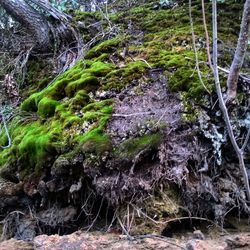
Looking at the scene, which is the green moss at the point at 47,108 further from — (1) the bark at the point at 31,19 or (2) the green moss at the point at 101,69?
(1) the bark at the point at 31,19

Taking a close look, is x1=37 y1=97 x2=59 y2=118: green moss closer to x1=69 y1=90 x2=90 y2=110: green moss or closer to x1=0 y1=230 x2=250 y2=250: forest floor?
x1=69 y1=90 x2=90 y2=110: green moss

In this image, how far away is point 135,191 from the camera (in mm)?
2447

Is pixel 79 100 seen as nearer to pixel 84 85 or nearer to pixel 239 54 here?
pixel 84 85

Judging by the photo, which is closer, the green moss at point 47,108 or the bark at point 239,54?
the bark at point 239,54

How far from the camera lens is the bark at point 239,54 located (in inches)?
99.3

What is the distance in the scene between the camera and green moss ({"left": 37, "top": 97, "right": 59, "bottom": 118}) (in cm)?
341

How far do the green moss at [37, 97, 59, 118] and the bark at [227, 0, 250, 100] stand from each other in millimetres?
1587

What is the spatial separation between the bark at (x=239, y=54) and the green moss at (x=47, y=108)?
1587 millimetres

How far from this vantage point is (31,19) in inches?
199

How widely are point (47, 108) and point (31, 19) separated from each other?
216 centimetres

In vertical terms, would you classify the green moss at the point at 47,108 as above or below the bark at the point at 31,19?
below

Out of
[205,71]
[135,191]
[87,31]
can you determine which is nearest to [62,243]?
[135,191]

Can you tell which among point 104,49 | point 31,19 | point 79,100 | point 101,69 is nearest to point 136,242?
point 79,100

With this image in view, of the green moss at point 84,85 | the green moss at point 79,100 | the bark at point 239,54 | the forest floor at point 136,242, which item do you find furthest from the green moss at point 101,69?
the forest floor at point 136,242
